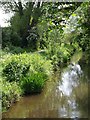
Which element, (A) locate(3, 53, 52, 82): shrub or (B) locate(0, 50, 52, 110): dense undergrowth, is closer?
(B) locate(0, 50, 52, 110): dense undergrowth

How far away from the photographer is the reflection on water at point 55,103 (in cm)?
769

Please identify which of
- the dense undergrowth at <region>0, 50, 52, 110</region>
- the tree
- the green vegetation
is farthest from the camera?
the tree

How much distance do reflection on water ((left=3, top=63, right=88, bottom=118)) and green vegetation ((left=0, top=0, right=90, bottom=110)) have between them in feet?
0.95

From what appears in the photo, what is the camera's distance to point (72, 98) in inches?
377

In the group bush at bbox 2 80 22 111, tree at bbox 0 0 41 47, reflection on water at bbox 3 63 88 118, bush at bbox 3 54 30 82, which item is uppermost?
tree at bbox 0 0 41 47

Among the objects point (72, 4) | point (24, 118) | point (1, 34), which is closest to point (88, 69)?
point (1, 34)

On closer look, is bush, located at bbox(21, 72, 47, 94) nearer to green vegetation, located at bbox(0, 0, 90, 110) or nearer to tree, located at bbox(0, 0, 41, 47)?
green vegetation, located at bbox(0, 0, 90, 110)

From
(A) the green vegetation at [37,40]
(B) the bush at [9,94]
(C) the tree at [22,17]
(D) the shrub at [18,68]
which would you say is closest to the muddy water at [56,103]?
(B) the bush at [9,94]

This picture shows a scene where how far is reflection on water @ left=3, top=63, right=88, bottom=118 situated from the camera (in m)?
A: 7.69

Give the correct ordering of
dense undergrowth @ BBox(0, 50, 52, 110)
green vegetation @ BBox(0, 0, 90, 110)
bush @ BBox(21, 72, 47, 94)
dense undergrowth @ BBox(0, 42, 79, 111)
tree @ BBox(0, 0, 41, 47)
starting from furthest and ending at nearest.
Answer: tree @ BBox(0, 0, 41, 47), bush @ BBox(21, 72, 47, 94), dense undergrowth @ BBox(0, 50, 52, 110), dense undergrowth @ BBox(0, 42, 79, 111), green vegetation @ BBox(0, 0, 90, 110)

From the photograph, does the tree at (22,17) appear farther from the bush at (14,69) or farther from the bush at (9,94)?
the bush at (9,94)

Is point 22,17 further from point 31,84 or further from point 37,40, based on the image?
point 31,84

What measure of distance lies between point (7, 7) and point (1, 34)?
275cm

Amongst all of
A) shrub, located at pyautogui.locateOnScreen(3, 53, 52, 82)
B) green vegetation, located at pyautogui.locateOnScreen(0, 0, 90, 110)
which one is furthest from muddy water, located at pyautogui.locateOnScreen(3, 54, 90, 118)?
shrub, located at pyautogui.locateOnScreen(3, 53, 52, 82)
